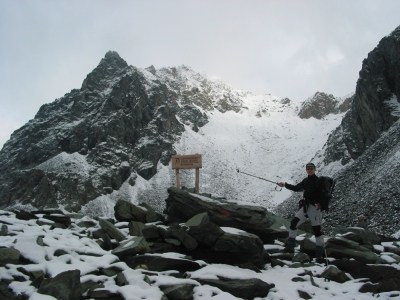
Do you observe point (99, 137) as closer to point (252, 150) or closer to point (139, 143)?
point (139, 143)

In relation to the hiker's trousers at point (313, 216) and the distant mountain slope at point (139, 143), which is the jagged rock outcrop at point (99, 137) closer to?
the distant mountain slope at point (139, 143)

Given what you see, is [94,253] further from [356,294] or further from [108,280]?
[356,294]

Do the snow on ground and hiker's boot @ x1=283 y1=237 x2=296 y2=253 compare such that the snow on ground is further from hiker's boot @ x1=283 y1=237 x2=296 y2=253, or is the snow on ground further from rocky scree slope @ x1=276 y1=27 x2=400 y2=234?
rocky scree slope @ x1=276 y1=27 x2=400 y2=234

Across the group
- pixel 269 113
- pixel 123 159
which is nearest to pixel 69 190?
pixel 123 159

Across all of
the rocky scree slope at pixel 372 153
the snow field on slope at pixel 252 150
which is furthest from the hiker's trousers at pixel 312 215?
the snow field on slope at pixel 252 150

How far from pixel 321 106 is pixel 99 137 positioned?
86.5m

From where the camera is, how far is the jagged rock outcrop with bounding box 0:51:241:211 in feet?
322

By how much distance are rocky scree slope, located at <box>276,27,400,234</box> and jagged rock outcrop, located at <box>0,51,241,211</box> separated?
163ft

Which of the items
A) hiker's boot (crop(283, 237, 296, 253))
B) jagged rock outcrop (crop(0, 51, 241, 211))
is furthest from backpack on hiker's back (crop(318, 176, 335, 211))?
jagged rock outcrop (crop(0, 51, 241, 211))

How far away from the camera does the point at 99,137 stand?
115188 mm

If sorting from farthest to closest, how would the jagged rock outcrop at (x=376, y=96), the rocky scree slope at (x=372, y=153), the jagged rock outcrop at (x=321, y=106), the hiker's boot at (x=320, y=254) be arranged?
1. the jagged rock outcrop at (x=321, y=106)
2. the jagged rock outcrop at (x=376, y=96)
3. the rocky scree slope at (x=372, y=153)
4. the hiker's boot at (x=320, y=254)

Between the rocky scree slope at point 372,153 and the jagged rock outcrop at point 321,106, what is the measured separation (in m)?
59.3

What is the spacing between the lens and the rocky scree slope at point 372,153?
102 feet

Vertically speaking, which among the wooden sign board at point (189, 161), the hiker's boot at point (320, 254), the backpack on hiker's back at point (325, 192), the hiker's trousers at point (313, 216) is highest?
the wooden sign board at point (189, 161)
